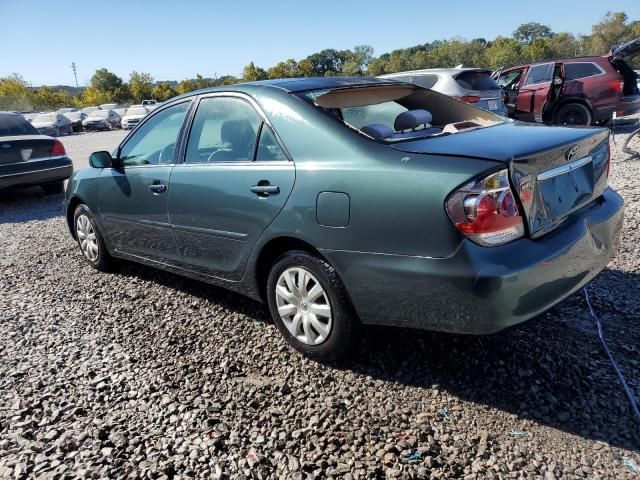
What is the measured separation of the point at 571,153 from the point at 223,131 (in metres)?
2.17

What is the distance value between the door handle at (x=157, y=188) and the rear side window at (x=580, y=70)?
10.3 m

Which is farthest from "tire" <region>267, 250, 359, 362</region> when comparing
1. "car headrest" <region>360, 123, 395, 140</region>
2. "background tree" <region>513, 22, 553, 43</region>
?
"background tree" <region>513, 22, 553, 43</region>

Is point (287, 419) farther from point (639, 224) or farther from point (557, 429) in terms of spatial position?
point (639, 224)

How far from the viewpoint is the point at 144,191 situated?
400 cm

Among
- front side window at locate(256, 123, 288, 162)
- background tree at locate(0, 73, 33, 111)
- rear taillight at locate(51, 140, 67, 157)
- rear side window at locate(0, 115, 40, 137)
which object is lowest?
rear taillight at locate(51, 140, 67, 157)

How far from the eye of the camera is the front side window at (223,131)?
3289 millimetres

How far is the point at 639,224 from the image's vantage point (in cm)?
495

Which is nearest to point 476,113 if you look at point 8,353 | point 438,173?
point 438,173

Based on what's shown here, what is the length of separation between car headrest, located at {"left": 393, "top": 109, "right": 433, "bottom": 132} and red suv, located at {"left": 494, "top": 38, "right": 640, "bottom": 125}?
8.14m

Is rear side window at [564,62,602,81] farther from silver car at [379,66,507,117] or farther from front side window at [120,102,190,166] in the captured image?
front side window at [120,102,190,166]

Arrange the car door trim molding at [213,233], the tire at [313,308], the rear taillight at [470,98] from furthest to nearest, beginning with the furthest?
the rear taillight at [470,98]
the car door trim molding at [213,233]
the tire at [313,308]

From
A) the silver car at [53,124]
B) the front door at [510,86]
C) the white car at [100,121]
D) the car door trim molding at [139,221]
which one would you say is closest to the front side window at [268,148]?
the car door trim molding at [139,221]

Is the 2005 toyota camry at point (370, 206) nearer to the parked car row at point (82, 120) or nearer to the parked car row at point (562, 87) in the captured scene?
the parked car row at point (562, 87)

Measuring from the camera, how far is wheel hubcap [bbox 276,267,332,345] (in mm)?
2908
